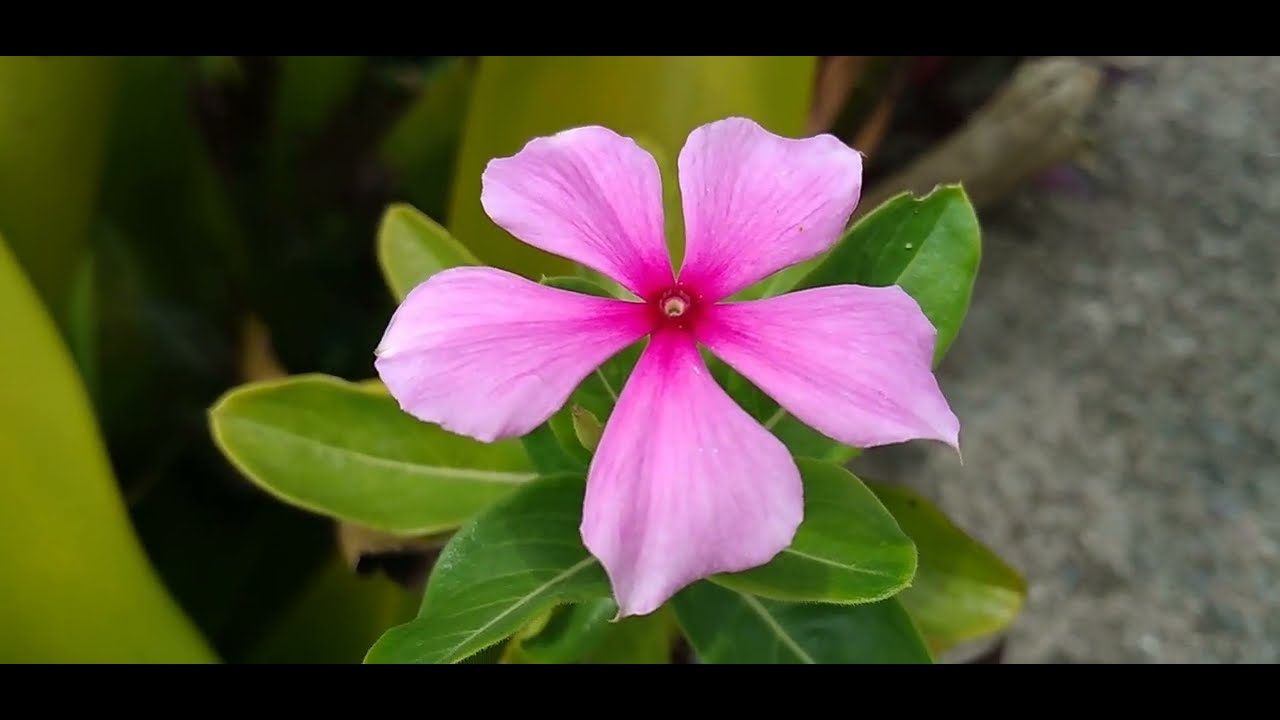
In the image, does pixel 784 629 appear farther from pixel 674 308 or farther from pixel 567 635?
pixel 674 308

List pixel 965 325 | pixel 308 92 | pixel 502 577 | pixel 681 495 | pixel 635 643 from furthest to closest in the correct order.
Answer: pixel 965 325, pixel 308 92, pixel 635 643, pixel 502 577, pixel 681 495

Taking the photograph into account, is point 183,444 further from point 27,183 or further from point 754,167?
point 754,167

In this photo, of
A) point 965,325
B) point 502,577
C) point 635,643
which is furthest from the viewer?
point 965,325

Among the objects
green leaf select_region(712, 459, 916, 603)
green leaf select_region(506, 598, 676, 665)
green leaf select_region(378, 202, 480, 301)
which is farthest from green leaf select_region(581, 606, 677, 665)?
green leaf select_region(378, 202, 480, 301)

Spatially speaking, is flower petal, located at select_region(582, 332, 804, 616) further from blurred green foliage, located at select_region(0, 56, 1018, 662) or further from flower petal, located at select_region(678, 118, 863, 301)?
blurred green foliage, located at select_region(0, 56, 1018, 662)

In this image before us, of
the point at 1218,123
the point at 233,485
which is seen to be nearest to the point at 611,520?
the point at 233,485

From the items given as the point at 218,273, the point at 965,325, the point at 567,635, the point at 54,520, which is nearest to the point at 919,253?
the point at 567,635
